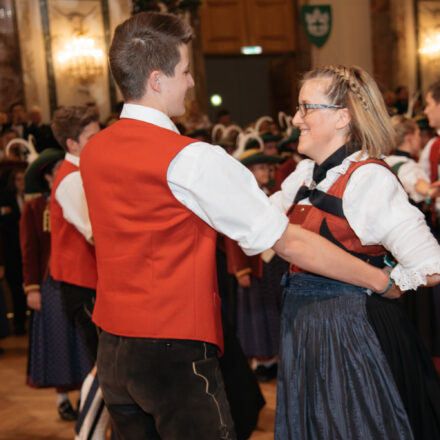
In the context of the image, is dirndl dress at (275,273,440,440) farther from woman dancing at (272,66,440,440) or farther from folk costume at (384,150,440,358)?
folk costume at (384,150,440,358)

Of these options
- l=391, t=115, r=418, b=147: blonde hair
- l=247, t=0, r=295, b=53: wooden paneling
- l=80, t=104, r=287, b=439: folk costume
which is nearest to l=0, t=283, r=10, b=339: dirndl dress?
l=391, t=115, r=418, b=147: blonde hair

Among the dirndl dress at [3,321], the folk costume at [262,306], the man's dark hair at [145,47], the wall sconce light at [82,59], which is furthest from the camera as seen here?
the wall sconce light at [82,59]

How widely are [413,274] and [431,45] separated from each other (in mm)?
10126

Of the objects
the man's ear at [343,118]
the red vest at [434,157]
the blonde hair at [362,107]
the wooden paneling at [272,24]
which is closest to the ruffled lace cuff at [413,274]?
the blonde hair at [362,107]

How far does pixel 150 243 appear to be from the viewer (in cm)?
131

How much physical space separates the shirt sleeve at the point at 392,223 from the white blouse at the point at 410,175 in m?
2.21

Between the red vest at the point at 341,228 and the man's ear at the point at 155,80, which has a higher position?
the man's ear at the point at 155,80

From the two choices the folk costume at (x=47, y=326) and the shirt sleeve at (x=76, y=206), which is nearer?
the shirt sleeve at (x=76, y=206)

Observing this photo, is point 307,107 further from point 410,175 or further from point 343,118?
point 410,175

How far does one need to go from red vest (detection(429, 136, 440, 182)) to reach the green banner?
23.9 ft

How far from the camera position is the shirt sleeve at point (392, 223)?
1.49 metres

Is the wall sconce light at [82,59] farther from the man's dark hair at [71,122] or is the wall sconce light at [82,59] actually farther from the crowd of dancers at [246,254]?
the crowd of dancers at [246,254]

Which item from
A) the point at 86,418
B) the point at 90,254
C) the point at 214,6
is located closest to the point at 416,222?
the point at 86,418

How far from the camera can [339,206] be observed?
1.61 metres
